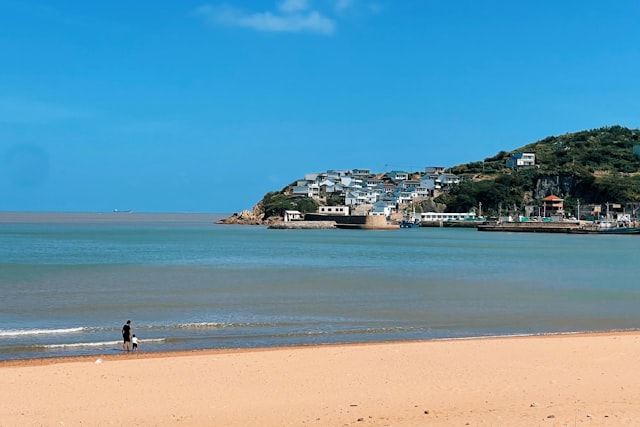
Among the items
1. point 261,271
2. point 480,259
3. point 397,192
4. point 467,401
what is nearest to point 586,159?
point 397,192

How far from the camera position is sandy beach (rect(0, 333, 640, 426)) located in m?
8.34

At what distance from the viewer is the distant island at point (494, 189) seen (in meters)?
114

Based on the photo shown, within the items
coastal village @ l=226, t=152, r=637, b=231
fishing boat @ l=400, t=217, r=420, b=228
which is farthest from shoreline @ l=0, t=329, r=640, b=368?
fishing boat @ l=400, t=217, r=420, b=228

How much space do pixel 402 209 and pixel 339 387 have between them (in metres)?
113

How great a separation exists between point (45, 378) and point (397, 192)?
393 ft

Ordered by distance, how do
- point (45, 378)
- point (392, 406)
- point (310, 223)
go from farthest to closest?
1. point (310, 223)
2. point (45, 378)
3. point (392, 406)

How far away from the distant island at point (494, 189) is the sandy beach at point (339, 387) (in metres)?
99.8

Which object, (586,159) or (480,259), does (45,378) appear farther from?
(586,159)

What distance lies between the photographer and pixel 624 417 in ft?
26.3

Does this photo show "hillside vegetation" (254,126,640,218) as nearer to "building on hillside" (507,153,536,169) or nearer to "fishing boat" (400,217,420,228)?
"building on hillside" (507,153,536,169)

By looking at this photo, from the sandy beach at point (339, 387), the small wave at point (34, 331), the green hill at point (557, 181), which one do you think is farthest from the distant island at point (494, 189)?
the sandy beach at point (339, 387)

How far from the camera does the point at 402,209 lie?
4811 inches

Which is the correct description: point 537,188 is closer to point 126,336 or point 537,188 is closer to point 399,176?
point 399,176

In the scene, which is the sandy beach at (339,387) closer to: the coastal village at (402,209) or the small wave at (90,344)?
the small wave at (90,344)
